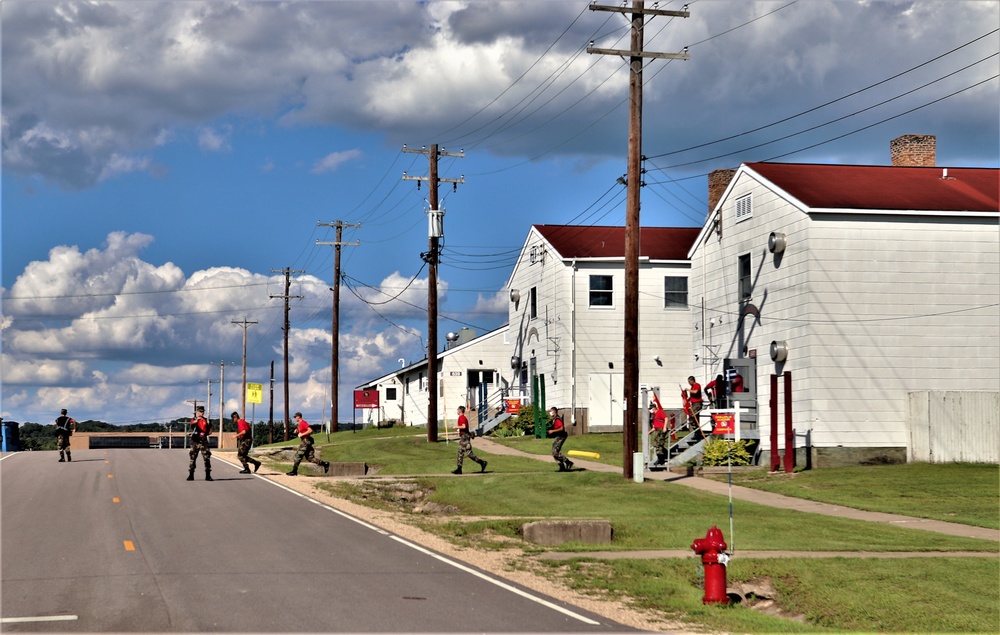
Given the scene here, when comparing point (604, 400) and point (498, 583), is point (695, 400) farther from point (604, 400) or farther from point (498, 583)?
point (498, 583)

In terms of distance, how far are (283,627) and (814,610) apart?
695 centimetres

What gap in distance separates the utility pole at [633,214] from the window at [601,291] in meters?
20.6

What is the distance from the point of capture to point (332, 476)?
33.3 meters

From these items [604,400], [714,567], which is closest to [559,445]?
[714,567]

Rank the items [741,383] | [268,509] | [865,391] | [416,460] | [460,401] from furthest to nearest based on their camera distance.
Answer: [460,401] → [416,460] → [741,383] → [865,391] → [268,509]

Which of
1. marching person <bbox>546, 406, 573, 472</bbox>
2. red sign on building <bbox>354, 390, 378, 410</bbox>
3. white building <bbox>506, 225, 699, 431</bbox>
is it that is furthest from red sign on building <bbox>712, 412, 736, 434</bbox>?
red sign on building <bbox>354, 390, 378, 410</bbox>

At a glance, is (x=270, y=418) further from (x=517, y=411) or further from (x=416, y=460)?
(x=416, y=460)

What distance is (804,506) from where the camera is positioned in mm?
24906

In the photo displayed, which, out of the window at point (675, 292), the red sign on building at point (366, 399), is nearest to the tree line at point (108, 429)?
the red sign on building at point (366, 399)

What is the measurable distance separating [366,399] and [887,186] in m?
39.7

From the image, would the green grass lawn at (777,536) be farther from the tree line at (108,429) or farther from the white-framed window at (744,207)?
the tree line at (108,429)

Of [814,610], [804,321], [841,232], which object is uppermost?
[841,232]

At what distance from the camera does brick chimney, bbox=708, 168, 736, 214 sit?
43875 millimetres

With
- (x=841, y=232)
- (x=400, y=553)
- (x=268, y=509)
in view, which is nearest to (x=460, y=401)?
(x=841, y=232)
